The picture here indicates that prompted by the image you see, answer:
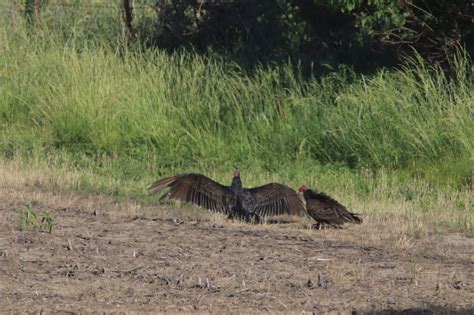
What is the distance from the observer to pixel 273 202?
1009 cm

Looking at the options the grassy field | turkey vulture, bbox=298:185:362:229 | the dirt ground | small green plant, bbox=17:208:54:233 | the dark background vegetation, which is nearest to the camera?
the dirt ground

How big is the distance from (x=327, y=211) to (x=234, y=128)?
4.94 meters

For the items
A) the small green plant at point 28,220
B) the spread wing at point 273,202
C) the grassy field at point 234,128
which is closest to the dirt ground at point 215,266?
the small green plant at point 28,220

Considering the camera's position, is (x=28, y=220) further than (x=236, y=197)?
No

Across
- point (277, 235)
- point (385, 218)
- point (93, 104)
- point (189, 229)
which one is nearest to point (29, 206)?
point (189, 229)

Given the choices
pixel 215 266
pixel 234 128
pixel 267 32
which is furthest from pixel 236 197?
pixel 267 32

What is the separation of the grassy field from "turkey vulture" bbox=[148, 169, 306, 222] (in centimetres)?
109

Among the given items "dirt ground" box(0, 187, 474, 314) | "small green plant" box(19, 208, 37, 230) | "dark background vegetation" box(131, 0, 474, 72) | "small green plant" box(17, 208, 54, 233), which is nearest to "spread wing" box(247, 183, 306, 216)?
"dirt ground" box(0, 187, 474, 314)

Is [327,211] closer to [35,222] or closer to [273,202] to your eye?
[273,202]

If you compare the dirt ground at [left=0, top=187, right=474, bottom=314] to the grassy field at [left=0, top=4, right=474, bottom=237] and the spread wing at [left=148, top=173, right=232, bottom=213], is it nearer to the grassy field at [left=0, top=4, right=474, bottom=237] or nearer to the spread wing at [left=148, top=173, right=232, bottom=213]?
the spread wing at [left=148, top=173, right=232, bottom=213]

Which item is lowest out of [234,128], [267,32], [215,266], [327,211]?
[215,266]

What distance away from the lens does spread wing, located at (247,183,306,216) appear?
33.1 feet

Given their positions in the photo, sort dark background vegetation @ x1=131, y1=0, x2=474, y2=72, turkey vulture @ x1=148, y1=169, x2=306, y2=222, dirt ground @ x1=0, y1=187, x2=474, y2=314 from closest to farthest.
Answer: dirt ground @ x1=0, y1=187, x2=474, y2=314
turkey vulture @ x1=148, y1=169, x2=306, y2=222
dark background vegetation @ x1=131, y1=0, x2=474, y2=72

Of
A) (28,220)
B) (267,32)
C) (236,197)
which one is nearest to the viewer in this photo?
(28,220)
